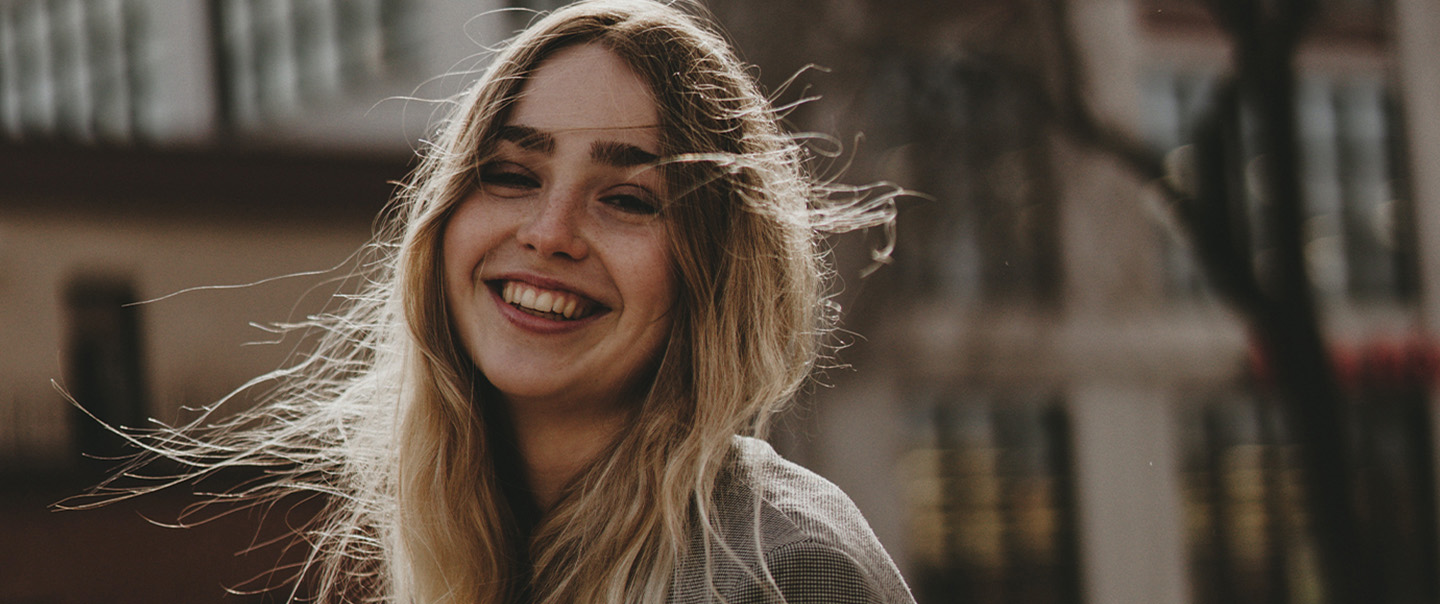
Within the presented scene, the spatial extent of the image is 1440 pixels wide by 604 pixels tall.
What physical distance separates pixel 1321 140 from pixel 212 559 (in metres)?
16.2

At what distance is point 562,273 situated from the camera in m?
1.96

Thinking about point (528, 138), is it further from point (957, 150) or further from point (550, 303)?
point (957, 150)

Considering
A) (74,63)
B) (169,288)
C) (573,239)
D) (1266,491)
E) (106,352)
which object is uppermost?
(74,63)

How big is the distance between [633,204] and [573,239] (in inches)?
4.4

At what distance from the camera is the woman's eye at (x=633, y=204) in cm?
197

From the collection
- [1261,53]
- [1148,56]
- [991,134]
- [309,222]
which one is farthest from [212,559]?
[1148,56]

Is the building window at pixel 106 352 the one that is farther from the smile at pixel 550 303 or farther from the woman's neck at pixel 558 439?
the smile at pixel 550 303

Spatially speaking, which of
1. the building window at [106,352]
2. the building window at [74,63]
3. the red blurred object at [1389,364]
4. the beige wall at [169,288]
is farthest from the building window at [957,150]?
the building window at [74,63]

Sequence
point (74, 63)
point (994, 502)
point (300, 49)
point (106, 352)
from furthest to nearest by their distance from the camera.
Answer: point (74, 63) → point (300, 49) → point (994, 502) → point (106, 352)

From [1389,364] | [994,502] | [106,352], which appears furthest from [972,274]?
[106,352]

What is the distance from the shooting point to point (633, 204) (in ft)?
6.50

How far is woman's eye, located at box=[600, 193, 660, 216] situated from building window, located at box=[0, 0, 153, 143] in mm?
18216

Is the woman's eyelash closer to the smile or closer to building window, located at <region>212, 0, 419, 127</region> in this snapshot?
the smile

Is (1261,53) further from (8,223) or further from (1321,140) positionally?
(1321,140)
